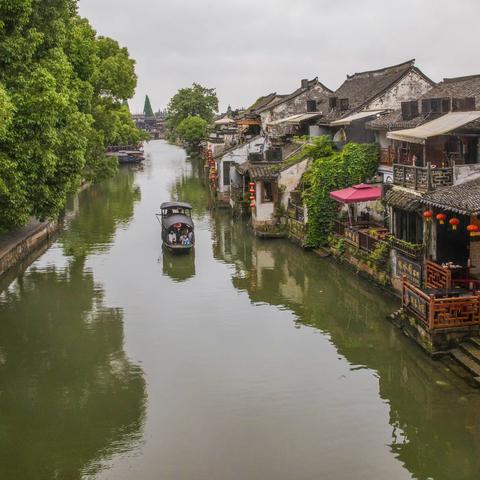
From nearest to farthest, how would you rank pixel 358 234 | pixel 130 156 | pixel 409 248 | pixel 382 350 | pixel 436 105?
1. pixel 382 350
2. pixel 409 248
3. pixel 436 105
4. pixel 358 234
5. pixel 130 156

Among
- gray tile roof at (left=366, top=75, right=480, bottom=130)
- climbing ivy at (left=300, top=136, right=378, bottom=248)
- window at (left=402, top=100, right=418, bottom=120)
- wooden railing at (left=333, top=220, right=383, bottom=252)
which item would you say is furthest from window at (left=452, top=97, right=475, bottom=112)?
climbing ivy at (left=300, top=136, right=378, bottom=248)

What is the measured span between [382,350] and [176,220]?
1544 centimetres

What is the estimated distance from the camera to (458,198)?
17016mm

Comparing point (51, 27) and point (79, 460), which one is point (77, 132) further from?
point (79, 460)

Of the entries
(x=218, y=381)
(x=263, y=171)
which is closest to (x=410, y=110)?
(x=263, y=171)

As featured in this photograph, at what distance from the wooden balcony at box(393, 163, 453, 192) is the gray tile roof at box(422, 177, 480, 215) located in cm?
48

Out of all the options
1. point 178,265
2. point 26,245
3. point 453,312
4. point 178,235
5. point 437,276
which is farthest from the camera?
point 178,235

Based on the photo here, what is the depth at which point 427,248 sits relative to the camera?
19891mm

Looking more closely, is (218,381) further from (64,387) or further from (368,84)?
(368,84)

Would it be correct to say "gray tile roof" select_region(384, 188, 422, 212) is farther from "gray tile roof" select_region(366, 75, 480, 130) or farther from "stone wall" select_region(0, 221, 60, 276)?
"stone wall" select_region(0, 221, 60, 276)

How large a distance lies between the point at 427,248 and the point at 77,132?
1254cm

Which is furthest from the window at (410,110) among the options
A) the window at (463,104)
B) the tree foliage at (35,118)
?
the tree foliage at (35,118)

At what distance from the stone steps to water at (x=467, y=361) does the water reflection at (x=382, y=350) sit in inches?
12.7

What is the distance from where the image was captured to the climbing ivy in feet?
89.5
